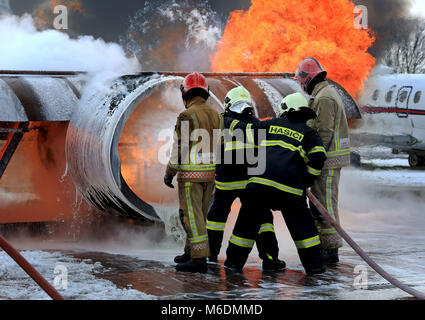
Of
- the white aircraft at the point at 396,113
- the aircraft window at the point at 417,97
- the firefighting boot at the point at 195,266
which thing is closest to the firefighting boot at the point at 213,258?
the firefighting boot at the point at 195,266

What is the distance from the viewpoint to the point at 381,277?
19.5 ft

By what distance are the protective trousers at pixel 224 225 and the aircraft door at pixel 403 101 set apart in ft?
40.2

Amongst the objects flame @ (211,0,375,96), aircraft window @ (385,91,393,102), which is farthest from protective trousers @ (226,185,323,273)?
aircraft window @ (385,91,393,102)

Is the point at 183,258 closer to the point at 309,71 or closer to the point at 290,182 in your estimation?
the point at 290,182

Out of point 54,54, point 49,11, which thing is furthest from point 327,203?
point 49,11

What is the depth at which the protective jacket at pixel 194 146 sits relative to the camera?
609 cm

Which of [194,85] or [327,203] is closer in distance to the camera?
[194,85]

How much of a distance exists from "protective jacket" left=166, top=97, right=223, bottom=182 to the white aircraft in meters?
12.1

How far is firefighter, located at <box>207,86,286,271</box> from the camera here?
20.6 ft

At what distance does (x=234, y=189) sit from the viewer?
634 centimetres

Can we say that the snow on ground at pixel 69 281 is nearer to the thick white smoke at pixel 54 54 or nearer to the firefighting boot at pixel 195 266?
the firefighting boot at pixel 195 266

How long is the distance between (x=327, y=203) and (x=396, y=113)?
40.2ft
